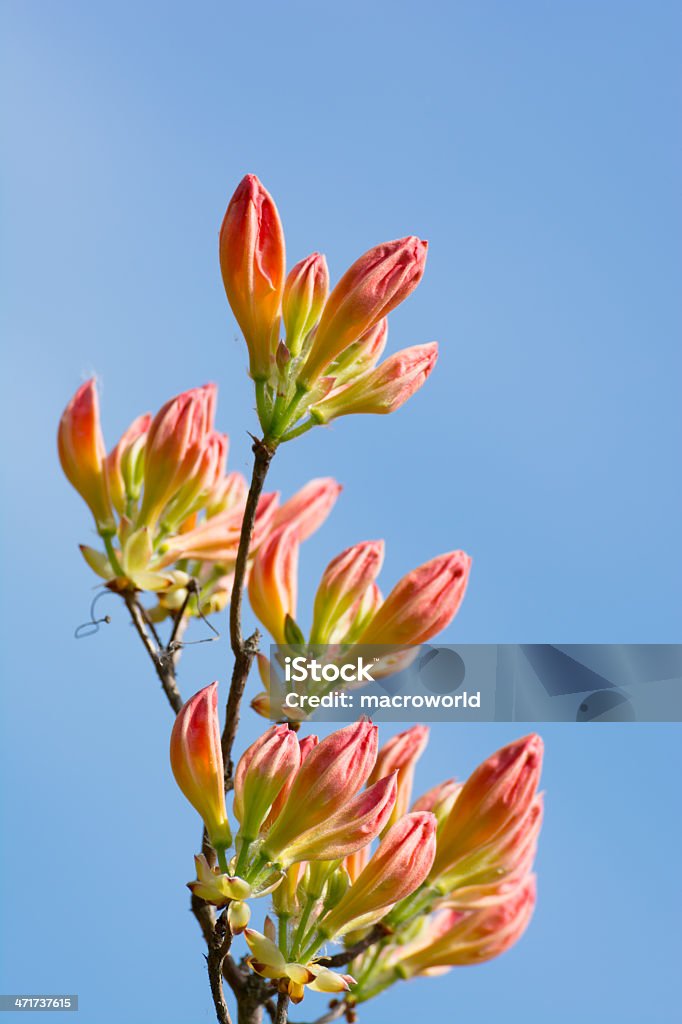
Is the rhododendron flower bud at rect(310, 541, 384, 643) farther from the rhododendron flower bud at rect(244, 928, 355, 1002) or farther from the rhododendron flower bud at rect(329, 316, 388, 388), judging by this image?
the rhododendron flower bud at rect(244, 928, 355, 1002)

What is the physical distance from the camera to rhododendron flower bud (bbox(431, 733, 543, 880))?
63.1 inches

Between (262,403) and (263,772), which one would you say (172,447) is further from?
(263,772)

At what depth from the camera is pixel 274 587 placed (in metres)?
1.82

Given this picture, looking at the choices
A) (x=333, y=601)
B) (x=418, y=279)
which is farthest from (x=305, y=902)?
(x=418, y=279)

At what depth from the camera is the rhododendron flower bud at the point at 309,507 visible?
6.72 ft

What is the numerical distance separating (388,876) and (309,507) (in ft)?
2.54

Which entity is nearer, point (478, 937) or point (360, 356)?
point (360, 356)

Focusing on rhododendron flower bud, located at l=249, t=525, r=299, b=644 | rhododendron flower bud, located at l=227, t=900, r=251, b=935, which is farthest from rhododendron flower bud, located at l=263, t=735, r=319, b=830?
rhododendron flower bud, located at l=249, t=525, r=299, b=644

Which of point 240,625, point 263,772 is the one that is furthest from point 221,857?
point 240,625

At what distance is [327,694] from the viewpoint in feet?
5.42

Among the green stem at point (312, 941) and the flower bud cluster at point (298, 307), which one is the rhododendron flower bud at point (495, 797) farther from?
the flower bud cluster at point (298, 307)

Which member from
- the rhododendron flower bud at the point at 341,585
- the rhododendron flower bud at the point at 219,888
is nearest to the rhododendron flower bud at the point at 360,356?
the rhododendron flower bud at the point at 341,585

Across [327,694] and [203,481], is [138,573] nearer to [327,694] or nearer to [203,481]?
[203,481]

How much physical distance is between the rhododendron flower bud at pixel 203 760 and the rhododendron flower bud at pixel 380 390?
459 mm
